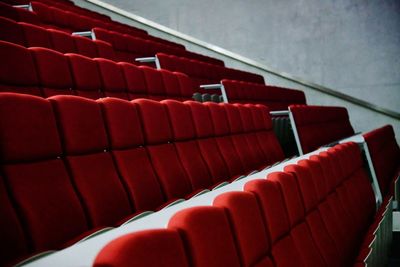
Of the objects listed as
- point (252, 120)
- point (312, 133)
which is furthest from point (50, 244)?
point (312, 133)

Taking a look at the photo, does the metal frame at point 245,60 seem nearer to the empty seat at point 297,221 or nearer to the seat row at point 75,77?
the seat row at point 75,77

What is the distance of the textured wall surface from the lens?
45.6 inches

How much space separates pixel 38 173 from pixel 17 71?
15 cm

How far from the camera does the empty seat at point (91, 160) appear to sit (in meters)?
0.28

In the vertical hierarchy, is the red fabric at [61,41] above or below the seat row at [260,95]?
above

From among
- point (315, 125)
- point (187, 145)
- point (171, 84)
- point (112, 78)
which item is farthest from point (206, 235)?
point (315, 125)

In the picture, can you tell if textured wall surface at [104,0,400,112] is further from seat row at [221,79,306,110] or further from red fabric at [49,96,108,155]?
red fabric at [49,96,108,155]

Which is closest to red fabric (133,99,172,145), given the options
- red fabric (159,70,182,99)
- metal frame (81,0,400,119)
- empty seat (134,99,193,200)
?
empty seat (134,99,193,200)

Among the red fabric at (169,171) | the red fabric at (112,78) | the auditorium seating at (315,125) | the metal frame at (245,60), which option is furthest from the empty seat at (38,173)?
the metal frame at (245,60)

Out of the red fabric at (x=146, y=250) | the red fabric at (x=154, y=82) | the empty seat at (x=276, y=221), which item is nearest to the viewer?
the red fabric at (x=146, y=250)

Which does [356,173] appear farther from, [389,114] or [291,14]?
[291,14]

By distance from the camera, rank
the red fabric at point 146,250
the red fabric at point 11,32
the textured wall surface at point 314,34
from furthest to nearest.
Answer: the textured wall surface at point 314,34, the red fabric at point 11,32, the red fabric at point 146,250

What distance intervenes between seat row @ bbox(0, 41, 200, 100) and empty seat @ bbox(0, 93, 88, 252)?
112mm

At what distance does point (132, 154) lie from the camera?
0.34m
